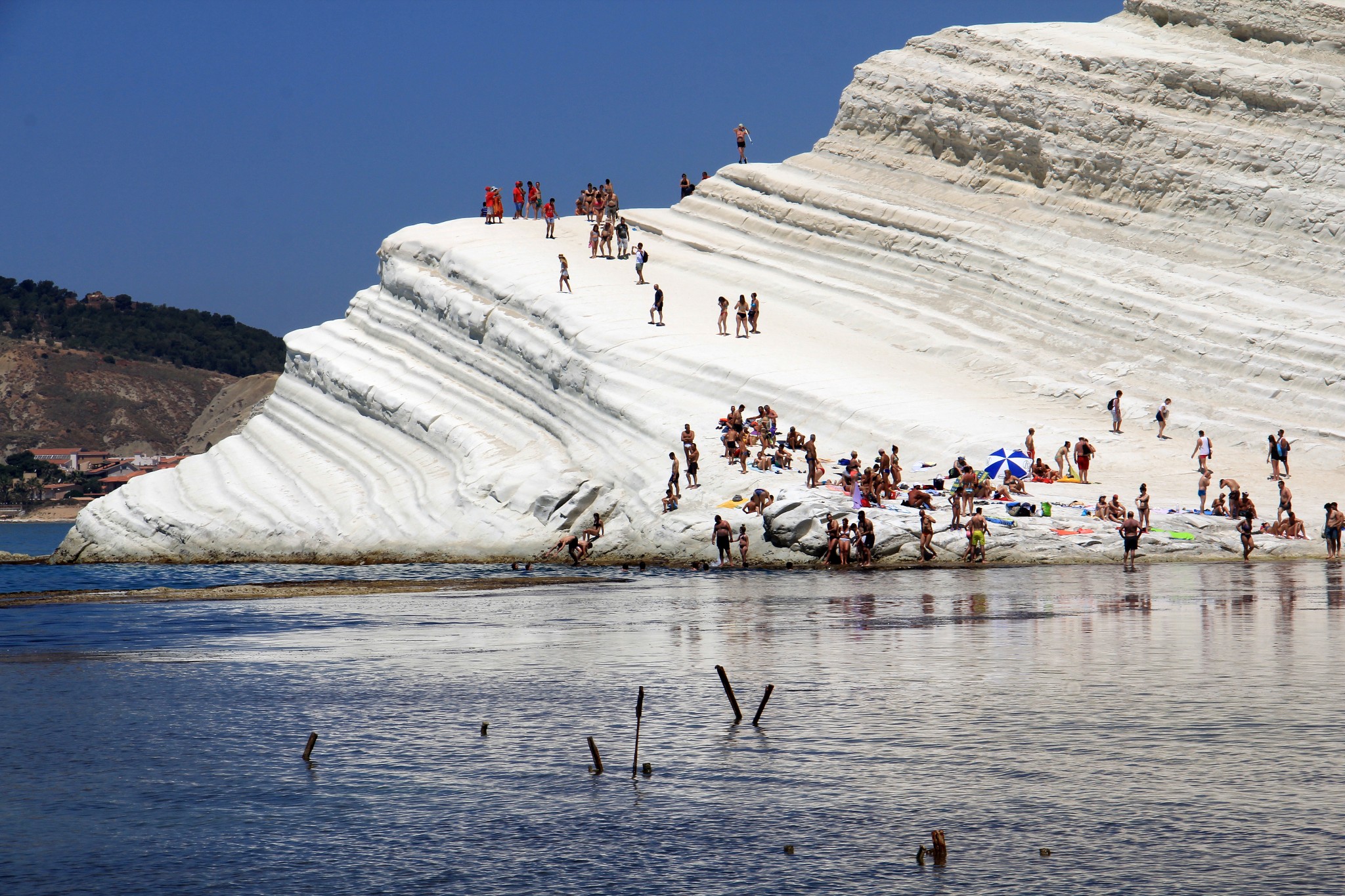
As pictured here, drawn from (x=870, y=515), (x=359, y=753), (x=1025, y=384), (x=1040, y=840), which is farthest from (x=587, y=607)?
(x=1025, y=384)

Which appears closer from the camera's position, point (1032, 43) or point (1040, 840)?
point (1040, 840)

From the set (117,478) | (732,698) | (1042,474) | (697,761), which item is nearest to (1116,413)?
(1042,474)

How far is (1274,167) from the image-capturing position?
35.8 metres

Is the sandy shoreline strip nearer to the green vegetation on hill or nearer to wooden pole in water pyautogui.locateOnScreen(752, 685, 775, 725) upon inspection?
wooden pole in water pyautogui.locateOnScreen(752, 685, 775, 725)

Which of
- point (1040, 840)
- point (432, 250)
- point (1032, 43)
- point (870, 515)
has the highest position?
point (1032, 43)

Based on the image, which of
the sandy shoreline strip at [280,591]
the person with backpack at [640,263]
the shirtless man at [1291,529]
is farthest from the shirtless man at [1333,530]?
the person with backpack at [640,263]

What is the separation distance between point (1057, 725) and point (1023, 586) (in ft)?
37.8

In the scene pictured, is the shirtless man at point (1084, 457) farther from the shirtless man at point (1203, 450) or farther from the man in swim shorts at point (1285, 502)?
the man in swim shorts at point (1285, 502)

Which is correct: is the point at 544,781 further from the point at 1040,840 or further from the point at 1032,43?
the point at 1032,43

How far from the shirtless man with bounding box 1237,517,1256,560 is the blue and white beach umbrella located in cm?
445

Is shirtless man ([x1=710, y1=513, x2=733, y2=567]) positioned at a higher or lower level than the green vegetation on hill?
lower

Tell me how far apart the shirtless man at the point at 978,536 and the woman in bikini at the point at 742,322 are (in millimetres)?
11378

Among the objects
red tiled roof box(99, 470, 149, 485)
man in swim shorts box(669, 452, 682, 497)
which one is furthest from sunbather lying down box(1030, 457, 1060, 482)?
red tiled roof box(99, 470, 149, 485)

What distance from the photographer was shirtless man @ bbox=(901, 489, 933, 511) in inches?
1028
